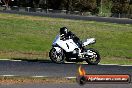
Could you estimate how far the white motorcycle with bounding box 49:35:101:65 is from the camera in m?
17.2

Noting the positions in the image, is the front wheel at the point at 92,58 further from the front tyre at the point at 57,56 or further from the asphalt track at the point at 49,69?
the front tyre at the point at 57,56

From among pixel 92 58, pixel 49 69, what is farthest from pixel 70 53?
pixel 49 69

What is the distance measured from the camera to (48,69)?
1457 centimetres

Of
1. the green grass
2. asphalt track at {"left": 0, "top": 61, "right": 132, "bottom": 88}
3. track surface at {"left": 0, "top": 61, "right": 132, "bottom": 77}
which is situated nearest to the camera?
asphalt track at {"left": 0, "top": 61, "right": 132, "bottom": 88}

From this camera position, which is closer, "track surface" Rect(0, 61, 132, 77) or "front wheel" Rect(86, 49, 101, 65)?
"track surface" Rect(0, 61, 132, 77)

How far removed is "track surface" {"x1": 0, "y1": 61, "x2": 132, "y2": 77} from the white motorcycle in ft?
3.09

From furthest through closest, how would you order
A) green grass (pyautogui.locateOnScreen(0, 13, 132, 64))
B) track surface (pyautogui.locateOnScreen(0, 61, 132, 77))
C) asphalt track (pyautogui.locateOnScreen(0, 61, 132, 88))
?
1. green grass (pyautogui.locateOnScreen(0, 13, 132, 64))
2. track surface (pyautogui.locateOnScreen(0, 61, 132, 77))
3. asphalt track (pyautogui.locateOnScreen(0, 61, 132, 88))

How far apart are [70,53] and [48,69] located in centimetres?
306

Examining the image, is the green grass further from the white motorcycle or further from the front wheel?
the front wheel

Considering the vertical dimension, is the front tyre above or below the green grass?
above

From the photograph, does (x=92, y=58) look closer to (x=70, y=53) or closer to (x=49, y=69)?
(x=70, y=53)

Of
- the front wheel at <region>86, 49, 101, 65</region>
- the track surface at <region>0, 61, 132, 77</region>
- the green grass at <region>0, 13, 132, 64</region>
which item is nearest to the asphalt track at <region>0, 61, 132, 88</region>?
the track surface at <region>0, 61, 132, 77</region>

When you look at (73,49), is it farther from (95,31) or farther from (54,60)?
(95,31)

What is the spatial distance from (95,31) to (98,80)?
3226 cm
